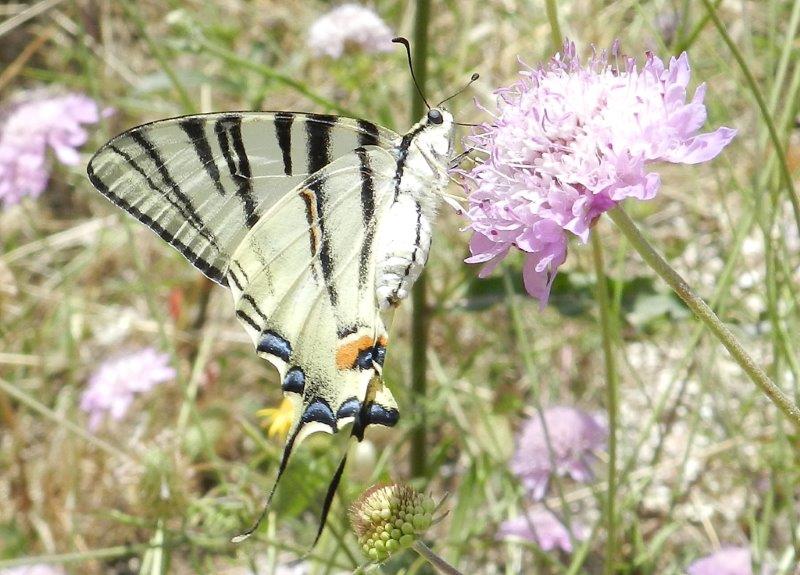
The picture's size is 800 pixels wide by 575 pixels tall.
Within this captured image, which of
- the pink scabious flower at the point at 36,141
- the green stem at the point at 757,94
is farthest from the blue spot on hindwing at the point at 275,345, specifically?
the pink scabious flower at the point at 36,141

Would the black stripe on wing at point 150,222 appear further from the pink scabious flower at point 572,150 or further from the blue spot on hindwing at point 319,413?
the pink scabious flower at point 572,150

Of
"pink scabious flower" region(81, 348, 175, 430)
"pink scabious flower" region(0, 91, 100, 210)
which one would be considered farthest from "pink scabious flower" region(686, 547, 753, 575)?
"pink scabious flower" region(0, 91, 100, 210)

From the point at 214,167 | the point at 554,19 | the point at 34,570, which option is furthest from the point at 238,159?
the point at 34,570

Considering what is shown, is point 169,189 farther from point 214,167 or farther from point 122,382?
point 122,382

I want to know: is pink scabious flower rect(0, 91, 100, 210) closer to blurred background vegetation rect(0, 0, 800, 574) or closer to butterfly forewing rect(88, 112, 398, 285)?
blurred background vegetation rect(0, 0, 800, 574)

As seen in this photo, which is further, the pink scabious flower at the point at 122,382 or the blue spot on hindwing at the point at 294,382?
the pink scabious flower at the point at 122,382

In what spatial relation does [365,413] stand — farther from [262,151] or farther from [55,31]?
[55,31]
